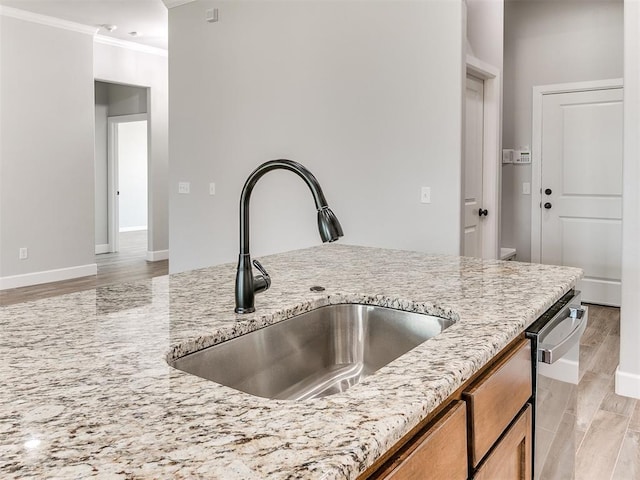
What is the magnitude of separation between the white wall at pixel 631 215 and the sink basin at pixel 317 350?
209 centimetres

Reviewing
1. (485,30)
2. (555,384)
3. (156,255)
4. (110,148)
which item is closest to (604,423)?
(555,384)

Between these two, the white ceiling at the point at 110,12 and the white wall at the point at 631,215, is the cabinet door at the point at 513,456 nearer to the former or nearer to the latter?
the white wall at the point at 631,215

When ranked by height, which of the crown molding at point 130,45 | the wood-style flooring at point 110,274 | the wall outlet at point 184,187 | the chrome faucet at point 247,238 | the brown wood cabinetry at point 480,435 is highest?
the crown molding at point 130,45

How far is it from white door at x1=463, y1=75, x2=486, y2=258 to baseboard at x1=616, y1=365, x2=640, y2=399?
141 centimetres

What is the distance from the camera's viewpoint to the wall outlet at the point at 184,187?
4801mm

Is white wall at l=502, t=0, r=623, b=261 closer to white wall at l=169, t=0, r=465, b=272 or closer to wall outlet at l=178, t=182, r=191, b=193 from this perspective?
white wall at l=169, t=0, r=465, b=272

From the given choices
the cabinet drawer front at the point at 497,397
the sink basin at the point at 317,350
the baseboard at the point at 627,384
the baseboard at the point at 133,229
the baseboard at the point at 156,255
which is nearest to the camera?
the cabinet drawer front at the point at 497,397

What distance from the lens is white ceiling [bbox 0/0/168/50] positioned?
512 centimetres

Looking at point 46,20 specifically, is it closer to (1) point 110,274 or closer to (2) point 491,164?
(1) point 110,274

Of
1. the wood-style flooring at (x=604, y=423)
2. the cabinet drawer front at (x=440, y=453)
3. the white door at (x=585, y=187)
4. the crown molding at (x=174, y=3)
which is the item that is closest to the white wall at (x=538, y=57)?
the white door at (x=585, y=187)

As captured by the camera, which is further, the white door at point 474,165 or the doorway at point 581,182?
the doorway at point 581,182

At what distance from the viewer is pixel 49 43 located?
5746mm

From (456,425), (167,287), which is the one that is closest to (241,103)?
(167,287)

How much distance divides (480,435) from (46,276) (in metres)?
5.87
